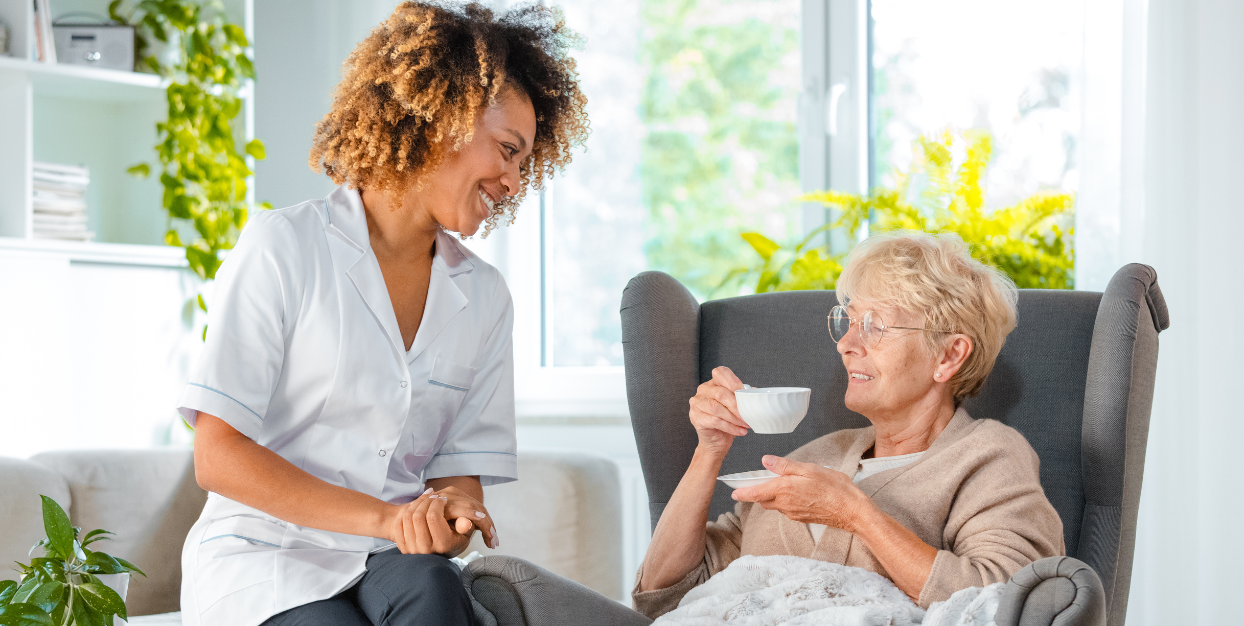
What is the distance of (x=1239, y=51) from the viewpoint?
2.08m

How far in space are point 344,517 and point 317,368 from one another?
23 cm

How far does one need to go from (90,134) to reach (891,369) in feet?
8.93

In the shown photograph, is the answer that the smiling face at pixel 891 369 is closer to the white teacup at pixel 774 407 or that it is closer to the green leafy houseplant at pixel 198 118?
the white teacup at pixel 774 407

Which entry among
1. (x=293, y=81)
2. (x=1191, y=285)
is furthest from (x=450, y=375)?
(x=293, y=81)

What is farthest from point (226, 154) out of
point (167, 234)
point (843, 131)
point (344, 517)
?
point (344, 517)

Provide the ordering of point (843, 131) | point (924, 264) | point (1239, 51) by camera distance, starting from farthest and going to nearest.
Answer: point (843, 131)
point (1239, 51)
point (924, 264)

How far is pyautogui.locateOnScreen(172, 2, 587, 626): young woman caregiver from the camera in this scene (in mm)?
1231

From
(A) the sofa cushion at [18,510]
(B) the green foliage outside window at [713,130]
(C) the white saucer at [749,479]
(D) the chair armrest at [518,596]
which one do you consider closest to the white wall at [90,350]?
(A) the sofa cushion at [18,510]

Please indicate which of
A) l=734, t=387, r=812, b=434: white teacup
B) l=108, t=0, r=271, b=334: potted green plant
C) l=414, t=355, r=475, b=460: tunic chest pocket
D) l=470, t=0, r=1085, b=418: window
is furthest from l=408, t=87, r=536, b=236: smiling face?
l=108, t=0, r=271, b=334: potted green plant

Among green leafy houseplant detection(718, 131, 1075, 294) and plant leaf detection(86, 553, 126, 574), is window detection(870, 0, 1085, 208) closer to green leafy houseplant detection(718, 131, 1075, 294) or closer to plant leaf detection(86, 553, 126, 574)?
green leafy houseplant detection(718, 131, 1075, 294)

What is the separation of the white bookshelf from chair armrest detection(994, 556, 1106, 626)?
101 inches

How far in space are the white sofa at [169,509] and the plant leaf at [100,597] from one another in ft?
2.43

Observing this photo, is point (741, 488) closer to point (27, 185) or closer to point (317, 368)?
point (317, 368)

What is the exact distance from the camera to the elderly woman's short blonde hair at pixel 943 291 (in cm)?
148
